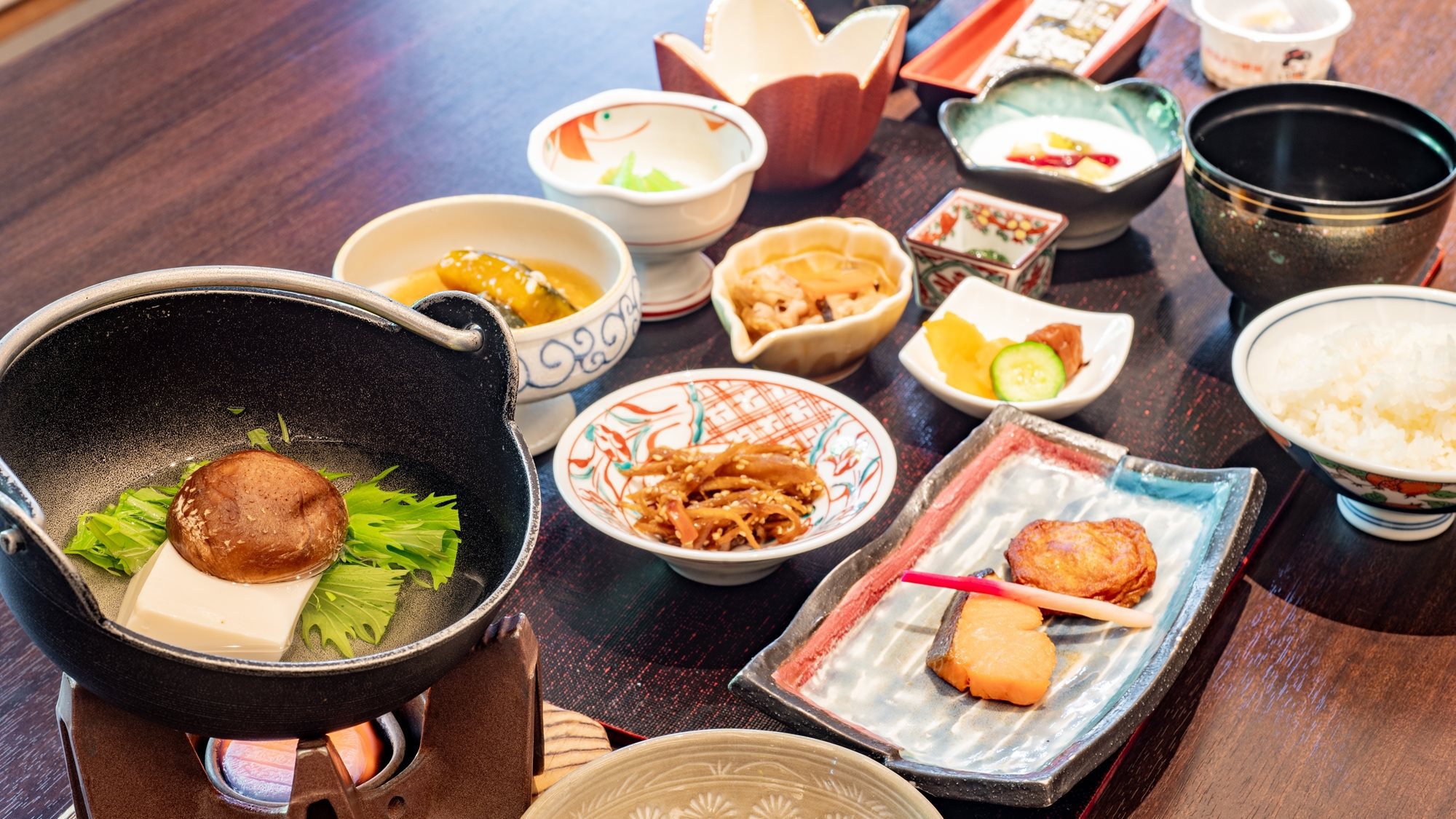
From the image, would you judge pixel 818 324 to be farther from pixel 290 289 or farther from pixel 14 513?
pixel 14 513

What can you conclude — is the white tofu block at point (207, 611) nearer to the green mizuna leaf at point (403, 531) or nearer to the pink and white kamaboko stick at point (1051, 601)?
the green mizuna leaf at point (403, 531)

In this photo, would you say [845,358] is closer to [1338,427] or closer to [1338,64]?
A: [1338,427]

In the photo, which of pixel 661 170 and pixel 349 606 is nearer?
pixel 349 606

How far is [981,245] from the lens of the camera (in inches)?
78.5

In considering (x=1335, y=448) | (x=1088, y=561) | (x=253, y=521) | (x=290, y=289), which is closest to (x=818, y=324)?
(x=1088, y=561)

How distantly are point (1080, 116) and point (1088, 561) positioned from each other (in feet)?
→ 3.76

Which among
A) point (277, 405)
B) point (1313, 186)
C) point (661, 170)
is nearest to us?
point (277, 405)

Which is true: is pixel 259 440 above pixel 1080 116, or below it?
above

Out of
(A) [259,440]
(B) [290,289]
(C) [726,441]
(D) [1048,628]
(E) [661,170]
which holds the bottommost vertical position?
(D) [1048,628]

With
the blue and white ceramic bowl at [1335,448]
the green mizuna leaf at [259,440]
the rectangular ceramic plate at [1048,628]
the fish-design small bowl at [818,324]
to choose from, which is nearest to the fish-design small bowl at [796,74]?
the fish-design small bowl at [818,324]

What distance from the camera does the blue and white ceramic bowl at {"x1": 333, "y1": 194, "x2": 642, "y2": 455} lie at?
5.16 ft

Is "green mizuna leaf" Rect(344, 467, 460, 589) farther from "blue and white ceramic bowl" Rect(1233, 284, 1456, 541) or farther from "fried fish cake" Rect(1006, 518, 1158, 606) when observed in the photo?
"blue and white ceramic bowl" Rect(1233, 284, 1456, 541)

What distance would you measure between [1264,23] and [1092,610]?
168cm

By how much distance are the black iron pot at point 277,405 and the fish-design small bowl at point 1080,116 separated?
116 centimetres
